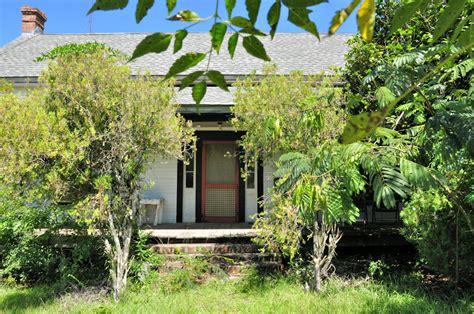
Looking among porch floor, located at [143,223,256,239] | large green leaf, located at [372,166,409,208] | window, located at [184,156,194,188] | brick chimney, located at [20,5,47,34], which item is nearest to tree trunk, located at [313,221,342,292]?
porch floor, located at [143,223,256,239]

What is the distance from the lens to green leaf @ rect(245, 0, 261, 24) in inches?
33.2

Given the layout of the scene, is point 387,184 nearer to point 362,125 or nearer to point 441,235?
point 362,125

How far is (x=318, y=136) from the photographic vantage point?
639cm

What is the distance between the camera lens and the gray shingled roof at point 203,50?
473 inches

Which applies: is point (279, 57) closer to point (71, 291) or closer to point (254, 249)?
point (254, 249)

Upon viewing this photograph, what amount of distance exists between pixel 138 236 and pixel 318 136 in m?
3.69

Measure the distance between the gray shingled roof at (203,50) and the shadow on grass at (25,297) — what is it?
20.8 feet

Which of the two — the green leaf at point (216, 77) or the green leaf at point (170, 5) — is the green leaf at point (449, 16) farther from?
the green leaf at point (170, 5)

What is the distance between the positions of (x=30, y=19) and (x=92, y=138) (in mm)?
12480

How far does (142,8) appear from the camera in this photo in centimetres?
84

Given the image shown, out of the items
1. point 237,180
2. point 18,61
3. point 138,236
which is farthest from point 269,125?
point 18,61

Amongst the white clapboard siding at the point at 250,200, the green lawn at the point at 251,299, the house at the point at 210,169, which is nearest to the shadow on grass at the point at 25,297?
the green lawn at the point at 251,299

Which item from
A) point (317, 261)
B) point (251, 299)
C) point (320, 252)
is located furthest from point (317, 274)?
point (251, 299)

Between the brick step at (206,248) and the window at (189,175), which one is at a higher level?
the window at (189,175)
